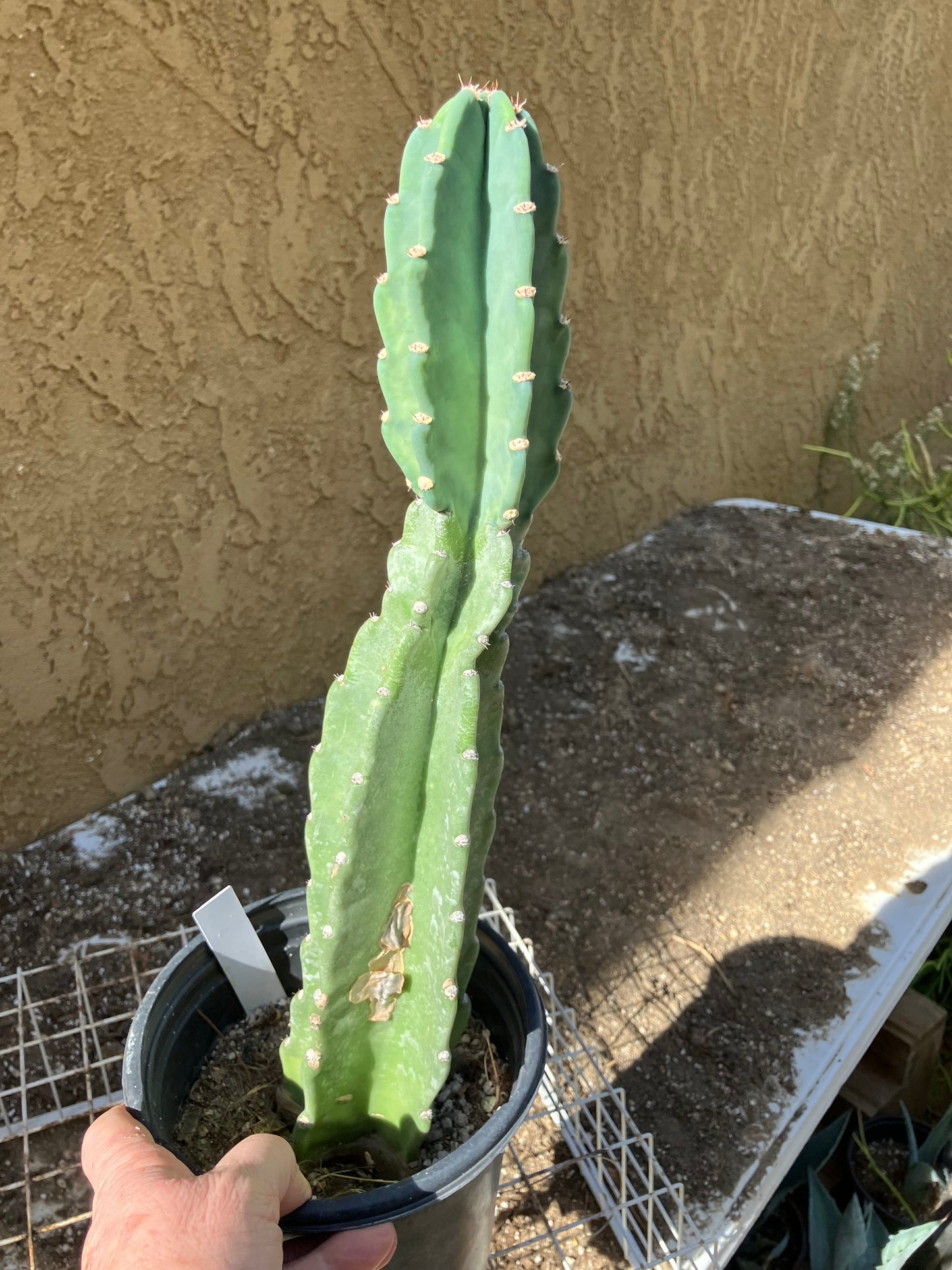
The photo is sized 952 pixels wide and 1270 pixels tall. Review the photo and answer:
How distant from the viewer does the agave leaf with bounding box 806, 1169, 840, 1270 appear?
1.23 meters

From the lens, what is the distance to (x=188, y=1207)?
2.07 ft

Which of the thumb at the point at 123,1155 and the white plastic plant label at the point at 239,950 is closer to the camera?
the thumb at the point at 123,1155

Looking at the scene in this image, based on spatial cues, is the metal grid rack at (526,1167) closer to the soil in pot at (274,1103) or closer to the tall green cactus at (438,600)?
the soil in pot at (274,1103)

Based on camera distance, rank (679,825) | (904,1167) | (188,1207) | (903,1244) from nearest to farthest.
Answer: (188,1207) < (903,1244) < (904,1167) < (679,825)

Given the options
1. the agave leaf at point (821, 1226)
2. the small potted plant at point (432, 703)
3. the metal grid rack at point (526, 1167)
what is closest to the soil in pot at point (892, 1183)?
the agave leaf at point (821, 1226)

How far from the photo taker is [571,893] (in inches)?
64.2

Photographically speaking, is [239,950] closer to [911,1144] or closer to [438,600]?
[438,600]

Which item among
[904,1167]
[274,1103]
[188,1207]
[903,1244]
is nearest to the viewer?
[188,1207]

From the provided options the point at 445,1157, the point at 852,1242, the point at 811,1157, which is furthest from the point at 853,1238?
the point at 445,1157

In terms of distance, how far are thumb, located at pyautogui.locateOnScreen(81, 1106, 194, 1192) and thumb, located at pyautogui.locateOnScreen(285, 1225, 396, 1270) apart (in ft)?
0.42

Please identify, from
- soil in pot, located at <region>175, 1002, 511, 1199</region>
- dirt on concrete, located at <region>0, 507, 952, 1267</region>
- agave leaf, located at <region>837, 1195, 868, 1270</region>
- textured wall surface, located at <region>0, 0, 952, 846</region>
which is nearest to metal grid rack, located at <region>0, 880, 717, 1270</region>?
dirt on concrete, located at <region>0, 507, 952, 1267</region>

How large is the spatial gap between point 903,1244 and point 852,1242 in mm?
62

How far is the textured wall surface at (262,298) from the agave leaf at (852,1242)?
4.39ft

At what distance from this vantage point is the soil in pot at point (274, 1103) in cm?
91
